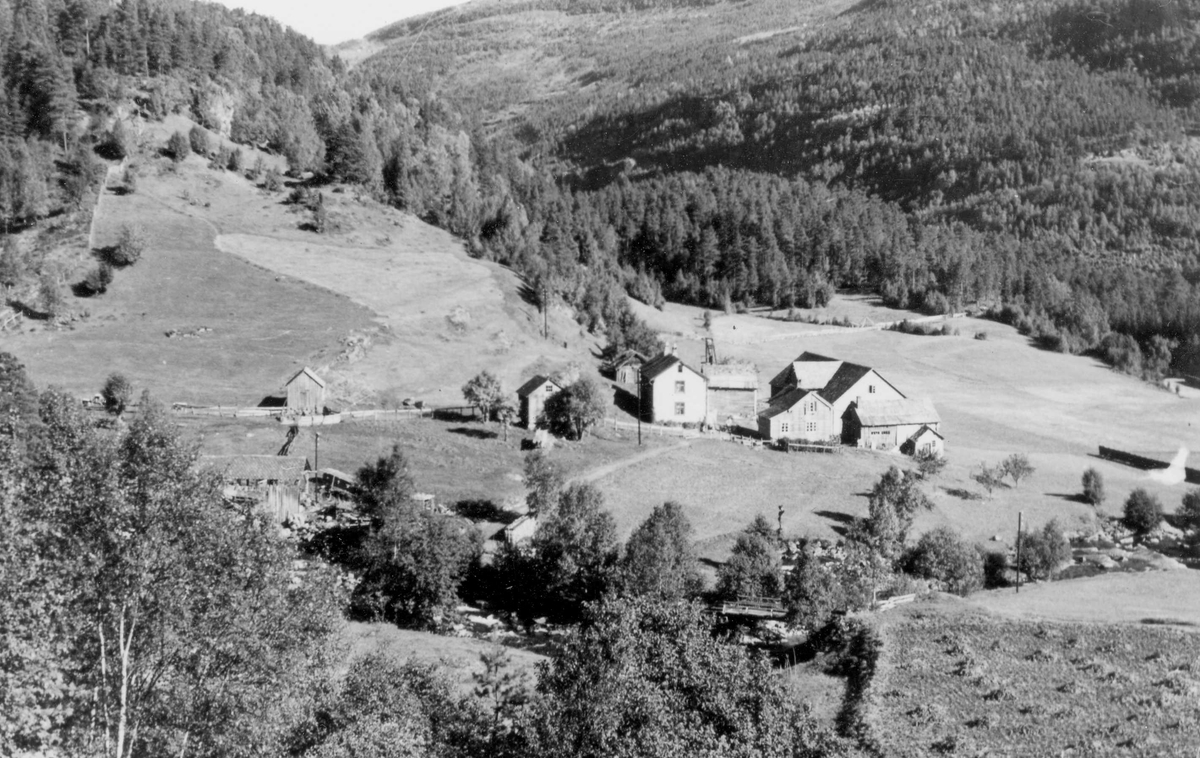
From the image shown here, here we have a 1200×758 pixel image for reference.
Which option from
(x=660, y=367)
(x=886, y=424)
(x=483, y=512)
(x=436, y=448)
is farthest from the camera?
(x=660, y=367)

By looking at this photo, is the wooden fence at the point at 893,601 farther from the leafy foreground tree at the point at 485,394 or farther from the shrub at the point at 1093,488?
the leafy foreground tree at the point at 485,394

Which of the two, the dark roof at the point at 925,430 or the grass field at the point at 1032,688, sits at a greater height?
the dark roof at the point at 925,430

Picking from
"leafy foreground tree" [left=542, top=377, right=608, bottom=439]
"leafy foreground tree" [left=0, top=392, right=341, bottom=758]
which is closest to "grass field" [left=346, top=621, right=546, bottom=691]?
"leafy foreground tree" [left=0, top=392, right=341, bottom=758]

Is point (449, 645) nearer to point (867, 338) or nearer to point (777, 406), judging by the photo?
point (777, 406)

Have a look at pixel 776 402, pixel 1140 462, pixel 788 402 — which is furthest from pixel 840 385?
pixel 1140 462

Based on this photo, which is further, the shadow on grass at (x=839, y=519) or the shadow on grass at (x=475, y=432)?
the shadow on grass at (x=475, y=432)

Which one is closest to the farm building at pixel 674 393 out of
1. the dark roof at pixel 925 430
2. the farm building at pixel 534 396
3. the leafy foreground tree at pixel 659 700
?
the farm building at pixel 534 396

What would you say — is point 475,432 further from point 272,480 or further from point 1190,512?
point 1190,512
